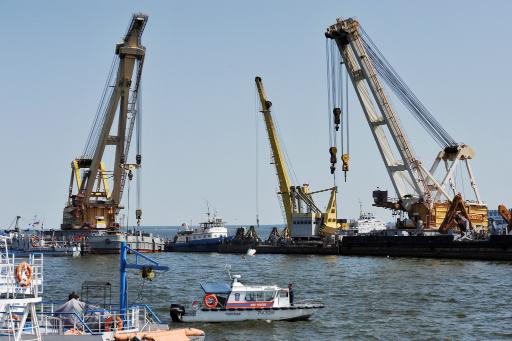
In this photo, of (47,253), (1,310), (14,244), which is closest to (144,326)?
(1,310)

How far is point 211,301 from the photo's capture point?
44.3 m

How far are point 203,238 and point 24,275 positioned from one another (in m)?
108

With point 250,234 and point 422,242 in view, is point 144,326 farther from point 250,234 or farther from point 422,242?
point 250,234

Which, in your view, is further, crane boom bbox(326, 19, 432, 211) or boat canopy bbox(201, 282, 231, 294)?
crane boom bbox(326, 19, 432, 211)

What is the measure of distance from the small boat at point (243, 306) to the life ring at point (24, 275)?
17.1 metres

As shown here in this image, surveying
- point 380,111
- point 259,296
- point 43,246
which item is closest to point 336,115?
point 380,111

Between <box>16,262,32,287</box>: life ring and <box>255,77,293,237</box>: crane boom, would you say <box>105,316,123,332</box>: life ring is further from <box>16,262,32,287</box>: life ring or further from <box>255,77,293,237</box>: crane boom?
<box>255,77,293,237</box>: crane boom

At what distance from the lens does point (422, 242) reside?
98500 mm

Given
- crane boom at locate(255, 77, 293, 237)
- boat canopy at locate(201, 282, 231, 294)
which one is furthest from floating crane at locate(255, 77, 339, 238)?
boat canopy at locate(201, 282, 231, 294)

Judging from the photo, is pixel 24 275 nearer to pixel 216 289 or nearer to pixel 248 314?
pixel 216 289

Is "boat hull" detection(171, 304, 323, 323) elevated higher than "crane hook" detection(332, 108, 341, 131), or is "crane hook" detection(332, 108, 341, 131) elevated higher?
"crane hook" detection(332, 108, 341, 131)

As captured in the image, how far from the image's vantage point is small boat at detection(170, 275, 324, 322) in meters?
43.7

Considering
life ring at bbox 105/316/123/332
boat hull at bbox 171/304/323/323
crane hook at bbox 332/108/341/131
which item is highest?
crane hook at bbox 332/108/341/131

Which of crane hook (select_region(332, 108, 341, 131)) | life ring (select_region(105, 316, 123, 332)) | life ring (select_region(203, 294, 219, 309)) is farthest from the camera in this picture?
crane hook (select_region(332, 108, 341, 131))
